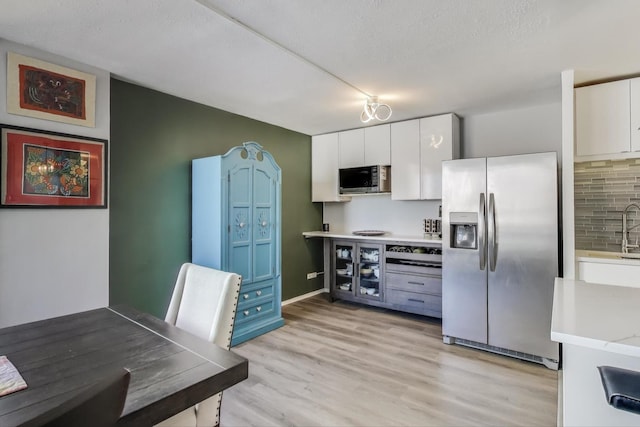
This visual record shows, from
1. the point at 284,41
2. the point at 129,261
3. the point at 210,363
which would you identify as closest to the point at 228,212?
the point at 129,261

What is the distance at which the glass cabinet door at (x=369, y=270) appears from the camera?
13.4 ft

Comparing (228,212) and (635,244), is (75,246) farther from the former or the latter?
(635,244)

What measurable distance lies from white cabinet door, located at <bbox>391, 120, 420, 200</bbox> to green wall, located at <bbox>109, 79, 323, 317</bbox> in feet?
6.03

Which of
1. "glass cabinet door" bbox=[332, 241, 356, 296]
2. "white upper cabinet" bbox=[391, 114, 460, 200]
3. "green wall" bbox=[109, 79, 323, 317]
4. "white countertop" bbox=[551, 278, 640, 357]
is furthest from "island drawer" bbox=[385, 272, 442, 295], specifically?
"green wall" bbox=[109, 79, 323, 317]

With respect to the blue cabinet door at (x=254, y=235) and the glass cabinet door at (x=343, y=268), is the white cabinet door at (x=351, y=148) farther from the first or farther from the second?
the blue cabinet door at (x=254, y=235)

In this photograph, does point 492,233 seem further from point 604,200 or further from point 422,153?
point 422,153

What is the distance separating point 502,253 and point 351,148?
233cm

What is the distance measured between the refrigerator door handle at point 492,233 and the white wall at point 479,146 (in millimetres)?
1064

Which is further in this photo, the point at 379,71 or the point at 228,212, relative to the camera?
the point at 228,212

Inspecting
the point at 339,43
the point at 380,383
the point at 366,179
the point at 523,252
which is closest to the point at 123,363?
the point at 380,383

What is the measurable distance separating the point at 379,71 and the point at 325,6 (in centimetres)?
96

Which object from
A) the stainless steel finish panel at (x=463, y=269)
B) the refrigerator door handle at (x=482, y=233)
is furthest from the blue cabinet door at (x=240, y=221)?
the refrigerator door handle at (x=482, y=233)

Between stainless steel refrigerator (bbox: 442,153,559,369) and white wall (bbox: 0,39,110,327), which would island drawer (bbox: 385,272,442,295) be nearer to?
stainless steel refrigerator (bbox: 442,153,559,369)

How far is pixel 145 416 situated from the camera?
894 mm
